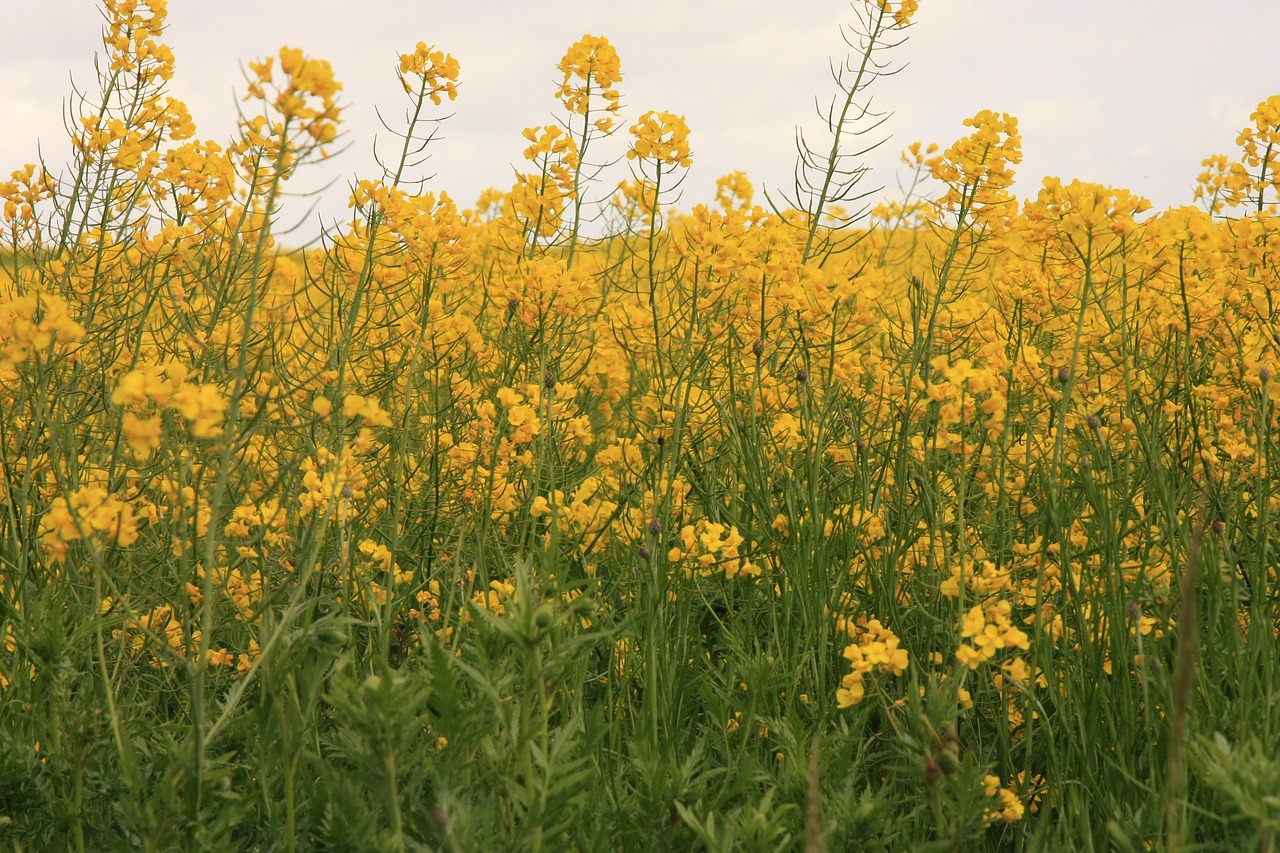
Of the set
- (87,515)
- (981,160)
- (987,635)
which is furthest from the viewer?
(981,160)

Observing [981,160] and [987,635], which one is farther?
[981,160]

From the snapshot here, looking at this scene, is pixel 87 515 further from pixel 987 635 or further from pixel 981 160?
pixel 981 160

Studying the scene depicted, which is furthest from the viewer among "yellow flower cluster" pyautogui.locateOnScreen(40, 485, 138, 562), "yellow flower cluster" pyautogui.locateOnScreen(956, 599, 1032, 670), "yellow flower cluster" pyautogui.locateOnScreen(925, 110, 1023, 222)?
"yellow flower cluster" pyautogui.locateOnScreen(925, 110, 1023, 222)

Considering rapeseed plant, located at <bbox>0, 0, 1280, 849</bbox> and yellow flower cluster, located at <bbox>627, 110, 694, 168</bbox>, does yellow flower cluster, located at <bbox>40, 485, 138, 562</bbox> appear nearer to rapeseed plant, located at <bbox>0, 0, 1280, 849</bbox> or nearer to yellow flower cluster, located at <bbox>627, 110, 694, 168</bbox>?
rapeseed plant, located at <bbox>0, 0, 1280, 849</bbox>

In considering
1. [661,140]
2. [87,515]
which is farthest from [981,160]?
[87,515]

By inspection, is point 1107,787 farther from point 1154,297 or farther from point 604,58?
point 604,58

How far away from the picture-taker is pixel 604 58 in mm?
3176

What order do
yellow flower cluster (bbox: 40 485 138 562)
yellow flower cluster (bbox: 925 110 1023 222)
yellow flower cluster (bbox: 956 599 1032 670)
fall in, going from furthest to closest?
yellow flower cluster (bbox: 925 110 1023 222) → yellow flower cluster (bbox: 956 599 1032 670) → yellow flower cluster (bbox: 40 485 138 562)

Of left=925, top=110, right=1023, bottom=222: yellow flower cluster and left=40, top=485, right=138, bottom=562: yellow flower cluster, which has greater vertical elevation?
left=925, top=110, right=1023, bottom=222: yellow flower cluster

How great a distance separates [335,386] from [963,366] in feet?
4.23

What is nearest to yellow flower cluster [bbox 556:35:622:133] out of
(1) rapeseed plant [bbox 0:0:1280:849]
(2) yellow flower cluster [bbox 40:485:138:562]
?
(1) rapeseed plant [bbox 0:0:1280:849]

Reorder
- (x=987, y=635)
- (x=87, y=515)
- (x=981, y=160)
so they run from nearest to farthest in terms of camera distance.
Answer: (x=87, y=515), (x=987, y=635), (x=981, y=160)

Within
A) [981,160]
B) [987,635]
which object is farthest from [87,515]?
[981,160]

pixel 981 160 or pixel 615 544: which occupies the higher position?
pixel 981 160
